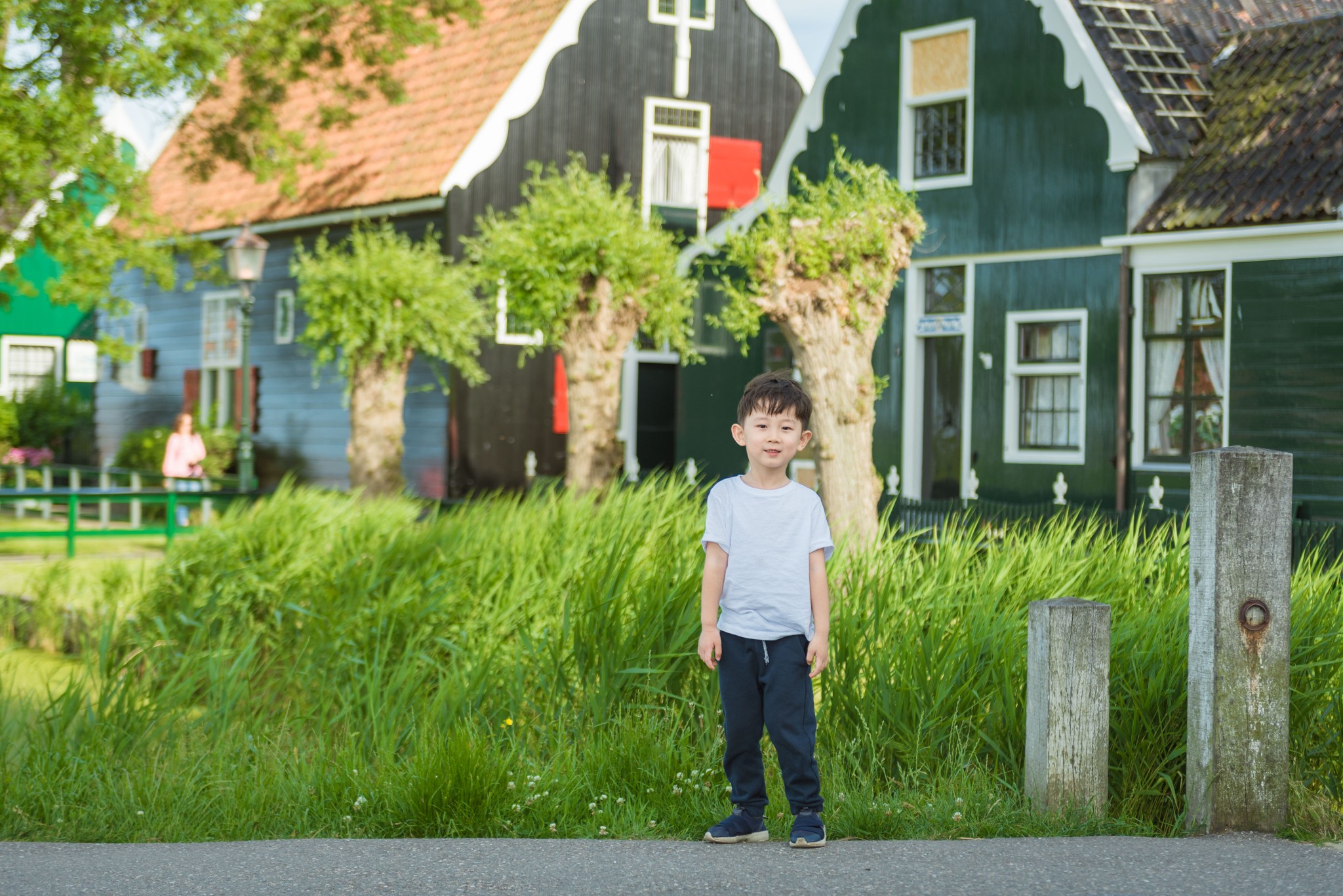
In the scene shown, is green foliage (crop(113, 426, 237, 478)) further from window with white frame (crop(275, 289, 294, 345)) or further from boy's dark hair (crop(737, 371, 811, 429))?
boy's dark hair (crop(737, 371, 811, 429))

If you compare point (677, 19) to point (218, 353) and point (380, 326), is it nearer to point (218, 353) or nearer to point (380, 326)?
point (380, 326)

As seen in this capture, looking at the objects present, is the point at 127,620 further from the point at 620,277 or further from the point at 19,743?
the point at 620,277

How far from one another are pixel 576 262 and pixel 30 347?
21280 mm

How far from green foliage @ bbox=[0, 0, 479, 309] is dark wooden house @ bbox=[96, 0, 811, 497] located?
1.56 m

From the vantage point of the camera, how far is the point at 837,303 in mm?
12344

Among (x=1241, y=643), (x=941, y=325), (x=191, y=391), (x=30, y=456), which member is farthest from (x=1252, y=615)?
(x=30, y=456)

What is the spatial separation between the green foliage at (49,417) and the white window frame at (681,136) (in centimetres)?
1369

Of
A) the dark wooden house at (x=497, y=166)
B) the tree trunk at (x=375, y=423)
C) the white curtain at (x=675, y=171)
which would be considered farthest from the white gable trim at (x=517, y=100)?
the tree trunk at (x=375, y=423)

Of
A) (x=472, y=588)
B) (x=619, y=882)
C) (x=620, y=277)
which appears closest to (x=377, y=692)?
(x=472, y=588)

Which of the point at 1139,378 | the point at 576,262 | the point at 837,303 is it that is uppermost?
the point at 576,262

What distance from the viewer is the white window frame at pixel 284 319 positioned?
2519 cm

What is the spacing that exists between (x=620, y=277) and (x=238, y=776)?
1030cm

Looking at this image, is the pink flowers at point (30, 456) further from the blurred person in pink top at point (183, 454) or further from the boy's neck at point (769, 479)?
the boy's neck at point (769, 479)

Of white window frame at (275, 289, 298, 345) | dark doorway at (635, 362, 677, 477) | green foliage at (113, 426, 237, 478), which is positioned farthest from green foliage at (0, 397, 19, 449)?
dark doorway at (635, 362, 677, 477)
